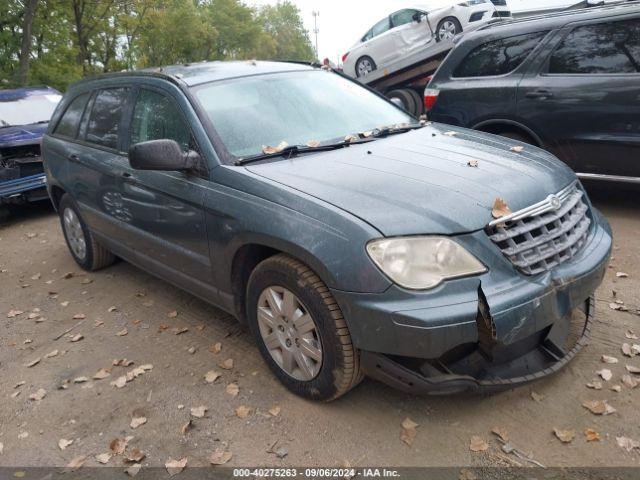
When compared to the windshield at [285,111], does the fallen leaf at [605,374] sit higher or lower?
lower

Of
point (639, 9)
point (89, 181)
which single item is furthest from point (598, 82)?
point (89, 181)

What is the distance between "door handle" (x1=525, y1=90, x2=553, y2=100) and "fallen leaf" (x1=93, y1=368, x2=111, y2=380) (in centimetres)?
447

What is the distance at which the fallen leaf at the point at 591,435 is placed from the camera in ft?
8.42

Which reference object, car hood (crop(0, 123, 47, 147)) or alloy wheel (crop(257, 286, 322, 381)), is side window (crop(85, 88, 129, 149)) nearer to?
alloy wheel (crop(257, 286, 322, 381))

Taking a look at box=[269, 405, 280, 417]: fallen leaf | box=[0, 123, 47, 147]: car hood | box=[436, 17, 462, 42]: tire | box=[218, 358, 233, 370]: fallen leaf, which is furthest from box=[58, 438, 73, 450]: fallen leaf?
box=[436, 17, 462, 42]: tire

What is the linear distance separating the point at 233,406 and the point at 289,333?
56 centimetres

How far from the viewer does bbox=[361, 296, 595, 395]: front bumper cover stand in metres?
2.51

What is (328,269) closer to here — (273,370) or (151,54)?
(273,370)

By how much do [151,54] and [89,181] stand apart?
28.0 metres

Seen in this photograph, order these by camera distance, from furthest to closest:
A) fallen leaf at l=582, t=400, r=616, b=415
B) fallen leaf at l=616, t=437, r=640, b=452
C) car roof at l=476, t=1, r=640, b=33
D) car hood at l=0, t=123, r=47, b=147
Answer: car hood at l=0, t=123, r=47, b=147, car roof at l=476, t=1, r=640, b=33, fallen leaf at l=582, t=400, r=616, b=415, fallen leaf at l=616, t=437, r=640, b=452

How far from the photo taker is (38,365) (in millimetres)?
3801

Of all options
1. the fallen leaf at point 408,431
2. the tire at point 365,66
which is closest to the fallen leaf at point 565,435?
the fallen leaf at point 408,431

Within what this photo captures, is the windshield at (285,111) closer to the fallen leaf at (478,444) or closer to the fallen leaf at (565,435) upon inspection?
the fallen leaf at (478,444)

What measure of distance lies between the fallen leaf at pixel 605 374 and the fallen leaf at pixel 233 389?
6.50ft
